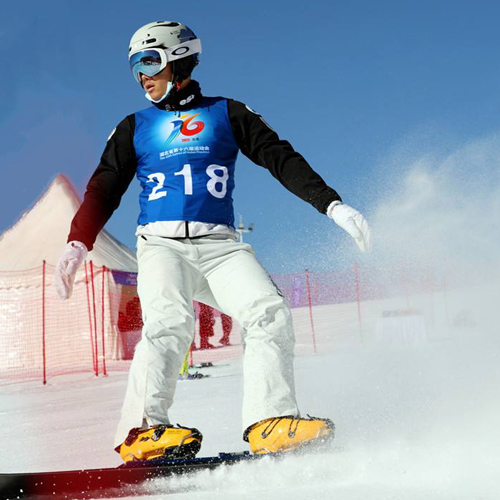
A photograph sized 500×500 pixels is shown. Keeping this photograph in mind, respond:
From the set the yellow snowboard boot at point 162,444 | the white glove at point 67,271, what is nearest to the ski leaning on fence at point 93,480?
the yellow snowboard boot at point 162,444

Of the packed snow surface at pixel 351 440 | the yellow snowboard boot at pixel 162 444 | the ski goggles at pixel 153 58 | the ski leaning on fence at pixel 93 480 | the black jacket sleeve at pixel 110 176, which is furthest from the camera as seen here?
the black jacket sleeve at pixel 110 176

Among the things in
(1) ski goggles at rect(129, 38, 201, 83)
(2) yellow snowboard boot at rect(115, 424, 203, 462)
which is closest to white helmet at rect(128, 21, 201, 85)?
(1) ski goggles at rect(129, 38, 201, 83)

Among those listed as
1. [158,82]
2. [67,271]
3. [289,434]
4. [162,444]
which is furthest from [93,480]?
[158,82]

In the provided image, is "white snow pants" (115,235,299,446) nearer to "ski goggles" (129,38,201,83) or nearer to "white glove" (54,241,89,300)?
"white glove" (54,241,89,300)

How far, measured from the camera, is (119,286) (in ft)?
56.1

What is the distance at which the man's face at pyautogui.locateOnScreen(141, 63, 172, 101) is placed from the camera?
3117 mm

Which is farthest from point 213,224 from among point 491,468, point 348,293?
point 348,293

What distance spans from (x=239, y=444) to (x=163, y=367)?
33.4 inches

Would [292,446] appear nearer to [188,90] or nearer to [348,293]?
[188,90]

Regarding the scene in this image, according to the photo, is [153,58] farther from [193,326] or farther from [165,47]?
[193,326]

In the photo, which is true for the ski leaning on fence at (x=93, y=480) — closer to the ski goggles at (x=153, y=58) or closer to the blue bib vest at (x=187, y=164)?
the blue bib vest at (x=187, y=164)

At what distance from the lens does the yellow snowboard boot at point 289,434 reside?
240 cm

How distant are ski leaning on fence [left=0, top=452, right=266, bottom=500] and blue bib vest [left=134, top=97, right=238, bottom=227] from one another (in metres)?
1.10

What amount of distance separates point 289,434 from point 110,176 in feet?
5.18
